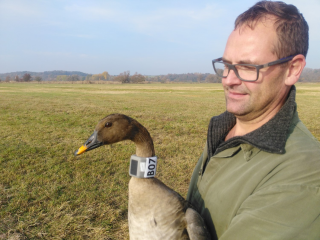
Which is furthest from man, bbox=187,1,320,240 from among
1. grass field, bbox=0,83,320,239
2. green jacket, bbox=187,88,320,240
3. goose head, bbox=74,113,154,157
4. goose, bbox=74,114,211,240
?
grass field, bbox=0,83,320,239

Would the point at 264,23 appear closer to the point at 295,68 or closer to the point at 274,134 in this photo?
the point at 295,68

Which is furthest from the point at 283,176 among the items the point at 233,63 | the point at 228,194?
the point at 233,63

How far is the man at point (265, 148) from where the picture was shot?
1.24m

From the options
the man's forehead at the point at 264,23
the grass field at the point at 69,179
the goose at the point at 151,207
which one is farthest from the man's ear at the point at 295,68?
the grass field at the point at 69,179

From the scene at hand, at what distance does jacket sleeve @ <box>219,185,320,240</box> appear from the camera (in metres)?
1.19

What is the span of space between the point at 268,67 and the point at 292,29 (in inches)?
10.7

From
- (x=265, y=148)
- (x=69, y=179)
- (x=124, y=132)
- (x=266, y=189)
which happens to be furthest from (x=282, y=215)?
(x=69, y=179)

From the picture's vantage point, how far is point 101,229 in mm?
4211

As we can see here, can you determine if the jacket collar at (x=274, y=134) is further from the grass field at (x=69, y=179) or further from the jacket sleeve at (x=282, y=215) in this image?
the grass field at (x=69, y=179)

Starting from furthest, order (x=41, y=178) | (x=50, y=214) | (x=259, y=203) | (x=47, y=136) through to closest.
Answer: (x=47, y=136), (x=41, y=178), (x=50, y=214), (x=259, y=203)

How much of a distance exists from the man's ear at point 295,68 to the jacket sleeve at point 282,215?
74cm

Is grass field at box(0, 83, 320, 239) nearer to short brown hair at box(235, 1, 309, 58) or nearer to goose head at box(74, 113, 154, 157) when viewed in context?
goose head at box(74, 113, 154, 157)

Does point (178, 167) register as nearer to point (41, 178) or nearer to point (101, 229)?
point (101, 229)

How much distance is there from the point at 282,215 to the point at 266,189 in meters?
0.16
